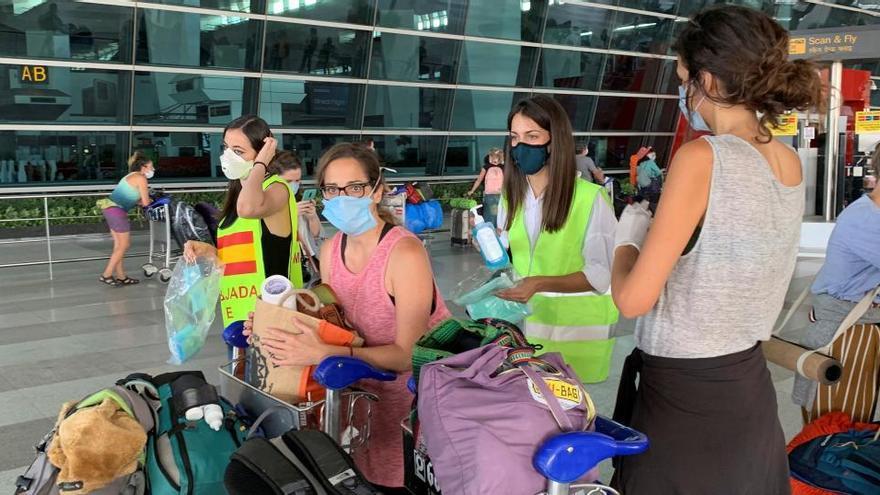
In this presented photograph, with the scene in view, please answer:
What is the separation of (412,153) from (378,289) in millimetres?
14865

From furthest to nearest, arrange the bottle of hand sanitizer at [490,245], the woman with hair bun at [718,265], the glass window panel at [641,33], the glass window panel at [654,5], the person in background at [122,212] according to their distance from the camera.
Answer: the glass window panel at [641,33] < the glass window panel at [654,5] < the person in background at [122,212] < the bottle of hand sanitizer at [490,245] < the woman with hair bun at [718,265]

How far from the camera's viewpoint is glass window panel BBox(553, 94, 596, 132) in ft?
62.4

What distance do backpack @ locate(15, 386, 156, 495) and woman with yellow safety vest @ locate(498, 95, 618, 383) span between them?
1308 mm

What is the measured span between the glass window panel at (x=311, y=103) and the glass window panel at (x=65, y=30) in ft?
8.95

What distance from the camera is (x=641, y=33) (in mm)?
19516

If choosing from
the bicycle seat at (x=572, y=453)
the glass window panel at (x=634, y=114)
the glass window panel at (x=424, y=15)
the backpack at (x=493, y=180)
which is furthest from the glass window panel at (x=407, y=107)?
the bicycle seat at (x=572, y=453)

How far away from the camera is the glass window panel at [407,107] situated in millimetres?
16250

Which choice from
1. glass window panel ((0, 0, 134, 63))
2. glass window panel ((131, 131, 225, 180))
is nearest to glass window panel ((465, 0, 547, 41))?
glass window panel ((131, 131, 225, 180))

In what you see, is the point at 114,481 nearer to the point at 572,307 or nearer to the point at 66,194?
the point at 572,307

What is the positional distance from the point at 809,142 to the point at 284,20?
10.1m

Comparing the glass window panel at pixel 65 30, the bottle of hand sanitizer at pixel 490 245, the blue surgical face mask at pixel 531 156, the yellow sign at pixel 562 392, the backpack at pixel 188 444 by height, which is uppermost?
the glass window panel at pixel 65 30

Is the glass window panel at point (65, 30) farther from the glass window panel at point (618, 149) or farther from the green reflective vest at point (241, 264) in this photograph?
the glass window panel at point (618, 149)

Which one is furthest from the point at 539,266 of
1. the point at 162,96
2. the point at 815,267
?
the point at 162,96

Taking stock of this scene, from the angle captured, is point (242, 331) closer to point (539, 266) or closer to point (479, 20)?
point (539, 266)
